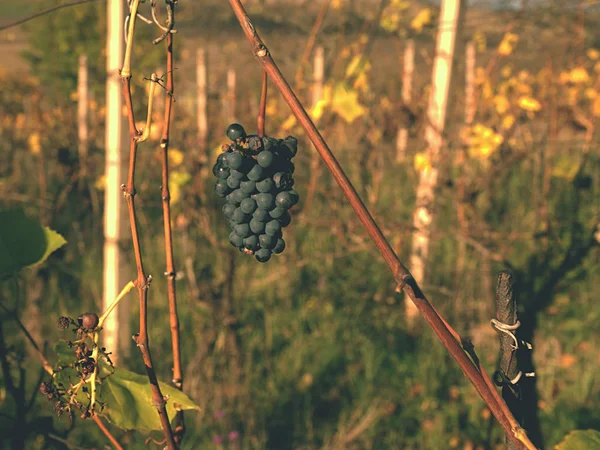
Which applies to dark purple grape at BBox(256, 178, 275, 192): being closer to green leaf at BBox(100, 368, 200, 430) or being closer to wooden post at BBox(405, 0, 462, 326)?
green leaf at BBox(100, 368, 200, 430)

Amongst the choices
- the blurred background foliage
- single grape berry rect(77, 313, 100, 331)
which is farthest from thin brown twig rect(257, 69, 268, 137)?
the blurred background foliage

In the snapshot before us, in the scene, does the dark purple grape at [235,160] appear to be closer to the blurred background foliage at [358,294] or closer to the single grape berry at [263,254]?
the single grape berry at [263,254]

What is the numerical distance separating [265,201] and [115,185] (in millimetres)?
1721

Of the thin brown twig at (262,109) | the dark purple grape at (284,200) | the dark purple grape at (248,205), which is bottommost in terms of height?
the dark purple grape at (248,205)

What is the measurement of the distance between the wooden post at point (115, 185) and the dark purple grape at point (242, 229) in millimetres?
1606

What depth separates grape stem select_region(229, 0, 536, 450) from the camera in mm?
585

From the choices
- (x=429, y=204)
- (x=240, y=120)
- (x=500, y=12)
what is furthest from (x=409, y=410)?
(x=240, y=120)

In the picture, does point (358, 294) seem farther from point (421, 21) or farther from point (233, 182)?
point (233, 182)

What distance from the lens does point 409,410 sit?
99.5 inches

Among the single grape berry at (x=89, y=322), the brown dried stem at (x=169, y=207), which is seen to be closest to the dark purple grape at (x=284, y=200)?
the brown dried stem at (x=169, y=207)

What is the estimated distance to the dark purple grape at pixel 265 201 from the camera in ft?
2.52

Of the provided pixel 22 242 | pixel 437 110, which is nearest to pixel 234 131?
pixel 22 242

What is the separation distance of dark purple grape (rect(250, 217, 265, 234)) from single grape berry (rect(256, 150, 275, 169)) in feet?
0.26

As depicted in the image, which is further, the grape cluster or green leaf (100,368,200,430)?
green leaf (100,368,200,430)
